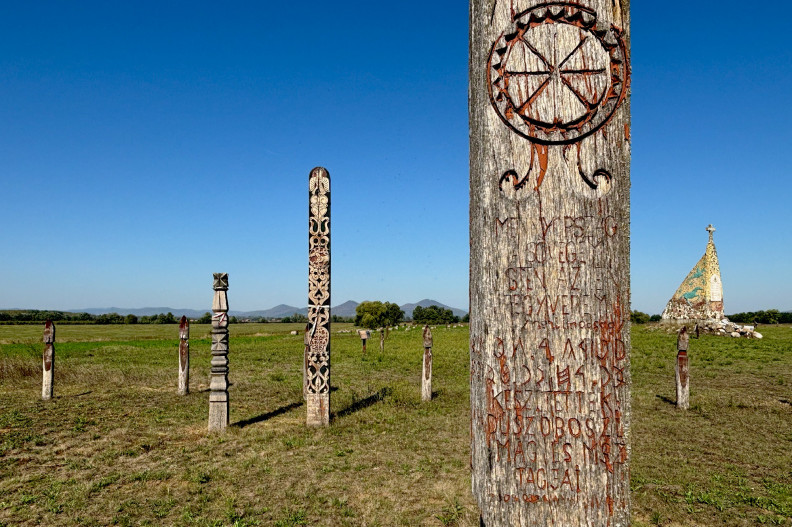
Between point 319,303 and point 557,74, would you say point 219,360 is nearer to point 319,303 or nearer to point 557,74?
point 319,303

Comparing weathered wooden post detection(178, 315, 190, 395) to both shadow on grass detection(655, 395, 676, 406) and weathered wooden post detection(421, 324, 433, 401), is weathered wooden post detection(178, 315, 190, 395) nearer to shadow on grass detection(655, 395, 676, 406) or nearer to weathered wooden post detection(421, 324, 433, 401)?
weathered wooden post detection(421, 324, 433, 401)

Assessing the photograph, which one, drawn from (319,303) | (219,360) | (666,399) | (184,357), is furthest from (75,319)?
(666,399)

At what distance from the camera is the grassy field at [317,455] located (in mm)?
5832

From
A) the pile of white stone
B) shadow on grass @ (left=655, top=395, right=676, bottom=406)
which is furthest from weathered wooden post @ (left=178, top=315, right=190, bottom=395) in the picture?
the pile of white stone

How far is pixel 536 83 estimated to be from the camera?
1.78 meters

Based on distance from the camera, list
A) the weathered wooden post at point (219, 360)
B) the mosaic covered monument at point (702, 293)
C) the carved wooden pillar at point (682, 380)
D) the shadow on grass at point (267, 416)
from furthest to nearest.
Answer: the mosaic covered monument at point (702, 293) < the carved wooden pillar at point (682, 380) < the shadow on grass at point (267, 416) < the weathered wooden post at point (219, 360)

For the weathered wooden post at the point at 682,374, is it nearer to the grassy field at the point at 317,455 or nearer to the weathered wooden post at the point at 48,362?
the grassy field at the point at 317,455

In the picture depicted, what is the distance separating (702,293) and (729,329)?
2.61 m

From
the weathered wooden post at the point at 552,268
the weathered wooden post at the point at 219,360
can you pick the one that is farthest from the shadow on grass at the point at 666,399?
the weathered wooden post at the point at 552,268

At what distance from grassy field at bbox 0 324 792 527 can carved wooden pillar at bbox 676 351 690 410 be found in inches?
9.3

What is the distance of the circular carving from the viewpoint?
177cm

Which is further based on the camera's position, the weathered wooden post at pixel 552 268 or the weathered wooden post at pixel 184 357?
the weathered wooden post at pixel 184 357

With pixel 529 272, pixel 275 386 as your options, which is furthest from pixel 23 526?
pixel 275 386

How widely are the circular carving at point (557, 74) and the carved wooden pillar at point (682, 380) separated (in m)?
11.2
